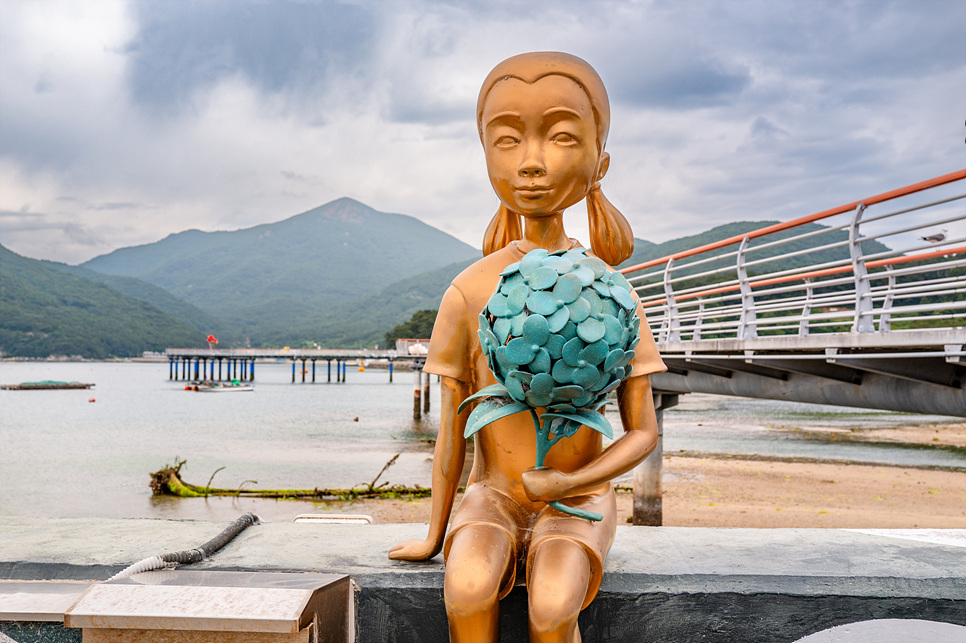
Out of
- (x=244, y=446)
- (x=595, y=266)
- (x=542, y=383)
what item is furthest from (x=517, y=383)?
(x=244, y=446)

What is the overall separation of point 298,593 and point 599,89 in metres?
1.82

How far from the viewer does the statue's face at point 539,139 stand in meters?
2.27

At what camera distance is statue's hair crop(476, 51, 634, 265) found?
90.4 inches

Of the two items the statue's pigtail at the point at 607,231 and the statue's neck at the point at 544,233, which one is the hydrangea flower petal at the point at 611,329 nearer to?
the statue's neck at the point at 544,233

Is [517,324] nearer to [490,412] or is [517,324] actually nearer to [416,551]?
[490,412]

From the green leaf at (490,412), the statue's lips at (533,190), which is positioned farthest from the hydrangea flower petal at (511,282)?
the statue's lips at (533,190)

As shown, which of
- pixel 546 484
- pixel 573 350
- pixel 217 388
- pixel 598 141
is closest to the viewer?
pixel 573 350

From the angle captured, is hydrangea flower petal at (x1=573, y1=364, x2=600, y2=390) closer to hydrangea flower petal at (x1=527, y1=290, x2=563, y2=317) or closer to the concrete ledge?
hydrangea flower petal at (x1=527, y1=290, x2=563, y2=317)

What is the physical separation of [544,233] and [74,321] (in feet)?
432

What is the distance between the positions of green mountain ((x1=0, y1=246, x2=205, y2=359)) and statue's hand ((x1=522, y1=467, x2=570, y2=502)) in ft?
411

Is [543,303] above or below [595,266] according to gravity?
below

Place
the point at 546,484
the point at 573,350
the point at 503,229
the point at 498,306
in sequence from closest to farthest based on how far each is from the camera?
1. the point at 573,350
2. the point at 498,306
3. the point at 546,484
4. the point at 503,229

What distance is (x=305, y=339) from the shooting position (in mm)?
159750

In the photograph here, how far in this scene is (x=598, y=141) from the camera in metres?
2.43
